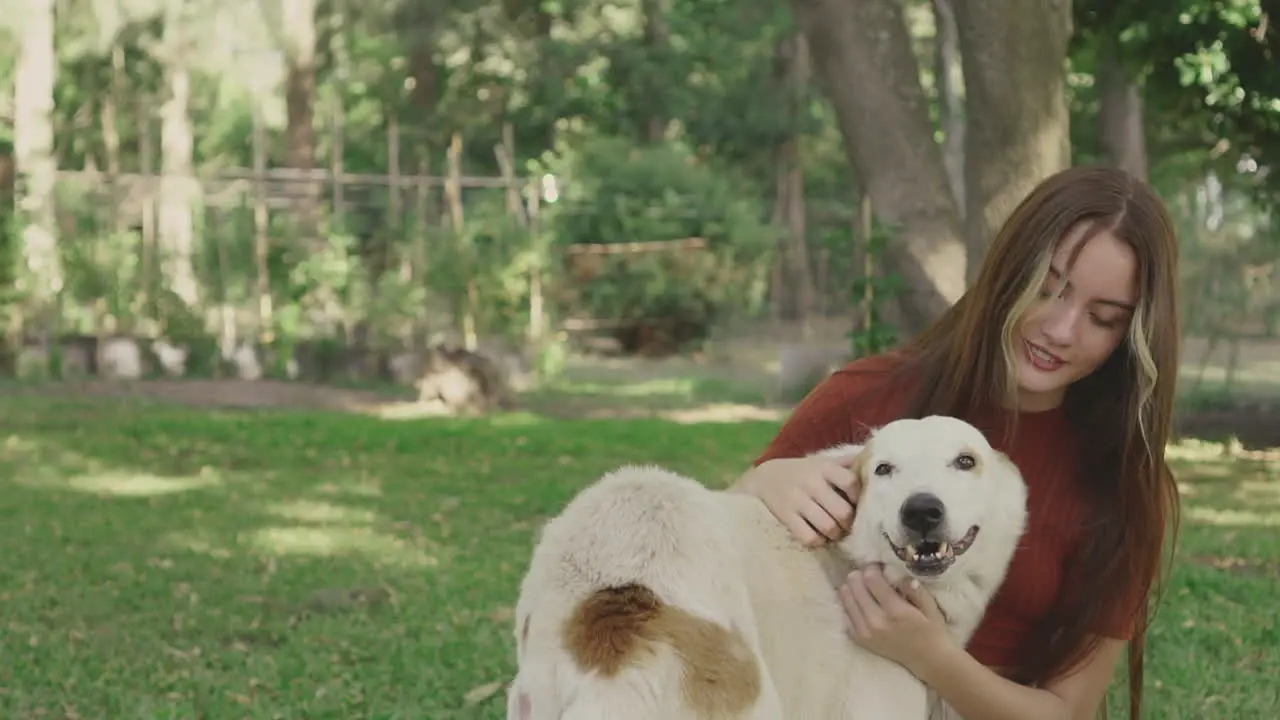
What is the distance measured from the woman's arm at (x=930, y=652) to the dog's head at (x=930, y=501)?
0.06 m

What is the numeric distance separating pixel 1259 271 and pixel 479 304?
26.6 ft

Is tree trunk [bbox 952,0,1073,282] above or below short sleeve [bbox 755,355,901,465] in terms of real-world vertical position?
above

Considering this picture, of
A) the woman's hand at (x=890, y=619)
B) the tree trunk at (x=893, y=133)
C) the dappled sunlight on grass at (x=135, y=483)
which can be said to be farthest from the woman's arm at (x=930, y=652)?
the dappled sunlight on grass at (x=135, y=483)

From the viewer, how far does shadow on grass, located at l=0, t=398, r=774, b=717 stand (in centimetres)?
493

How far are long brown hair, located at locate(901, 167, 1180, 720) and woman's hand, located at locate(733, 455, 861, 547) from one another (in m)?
0.47

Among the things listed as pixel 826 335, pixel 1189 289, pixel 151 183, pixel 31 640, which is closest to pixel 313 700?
pixel 31 640

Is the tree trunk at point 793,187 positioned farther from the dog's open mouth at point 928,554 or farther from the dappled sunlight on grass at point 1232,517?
the dog's open mouth at point 928,554

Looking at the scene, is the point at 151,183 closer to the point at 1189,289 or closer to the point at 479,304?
the point at 479,304

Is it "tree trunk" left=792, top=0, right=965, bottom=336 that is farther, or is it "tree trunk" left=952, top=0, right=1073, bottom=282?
"tree trunk" left=792, top=0, right=965, bottom=336

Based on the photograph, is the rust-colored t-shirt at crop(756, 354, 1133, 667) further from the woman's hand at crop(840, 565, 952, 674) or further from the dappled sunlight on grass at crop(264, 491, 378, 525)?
the dappled sunlight on grass at crop(264, 491, 378, 525)

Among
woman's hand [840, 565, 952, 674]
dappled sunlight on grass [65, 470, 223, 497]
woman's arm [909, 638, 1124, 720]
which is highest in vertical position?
woman's hand [840, 565, 952, 674]

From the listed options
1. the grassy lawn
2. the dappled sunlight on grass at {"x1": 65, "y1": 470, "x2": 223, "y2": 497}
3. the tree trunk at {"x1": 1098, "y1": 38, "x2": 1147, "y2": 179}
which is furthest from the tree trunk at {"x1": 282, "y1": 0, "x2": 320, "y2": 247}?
the dappled sunlight on grass at {"x1": 65, "y1": 470, "x2": 223, "y2": 497}

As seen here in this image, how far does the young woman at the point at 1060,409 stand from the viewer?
2.73m

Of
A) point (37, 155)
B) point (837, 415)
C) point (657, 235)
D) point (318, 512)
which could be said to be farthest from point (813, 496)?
point (657, 235)
